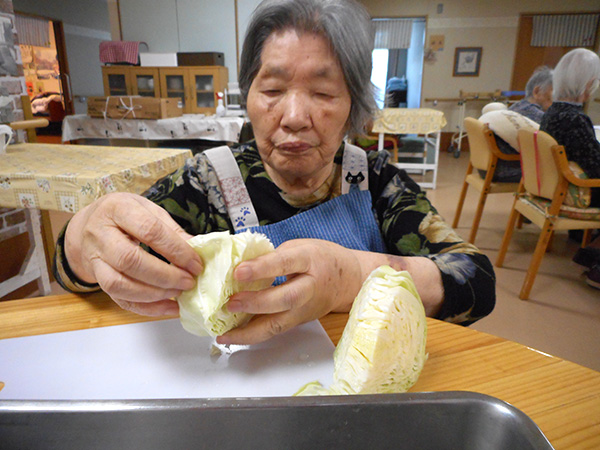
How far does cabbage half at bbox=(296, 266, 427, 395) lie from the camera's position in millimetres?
551

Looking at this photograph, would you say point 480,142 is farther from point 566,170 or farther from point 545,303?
point 545,303

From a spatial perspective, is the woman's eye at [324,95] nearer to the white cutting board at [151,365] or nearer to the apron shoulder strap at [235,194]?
the apron shoulder strap at [235,194]

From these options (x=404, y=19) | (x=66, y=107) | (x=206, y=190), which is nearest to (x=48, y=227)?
(x=206, y=190)

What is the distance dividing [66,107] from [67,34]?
63.4 inches

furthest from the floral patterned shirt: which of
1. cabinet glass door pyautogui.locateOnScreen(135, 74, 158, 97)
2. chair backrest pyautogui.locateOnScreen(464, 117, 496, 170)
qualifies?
cabinet glass door pyautogui.locateOnScreen(135, 74, 158, 97)

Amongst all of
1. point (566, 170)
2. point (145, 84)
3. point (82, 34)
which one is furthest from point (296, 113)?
point (82, 34)

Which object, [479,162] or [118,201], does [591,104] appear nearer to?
[479,162]

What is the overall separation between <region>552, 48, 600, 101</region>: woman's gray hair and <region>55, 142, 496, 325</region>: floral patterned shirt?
8.83 feet

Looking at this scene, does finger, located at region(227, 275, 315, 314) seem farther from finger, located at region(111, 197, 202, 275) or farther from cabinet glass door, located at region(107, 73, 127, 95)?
cabinet glass door, located at region(107, 73, 127, 95)

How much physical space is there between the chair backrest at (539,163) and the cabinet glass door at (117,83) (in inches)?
224

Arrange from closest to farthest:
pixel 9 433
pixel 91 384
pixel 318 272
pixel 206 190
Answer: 1. pixel 9 433
2. pixel 91 384
3. pixel 318 272
4. pixel 206 190

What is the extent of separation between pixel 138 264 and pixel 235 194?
570mm

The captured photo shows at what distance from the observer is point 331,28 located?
98 cm

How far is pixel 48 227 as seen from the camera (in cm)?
292
